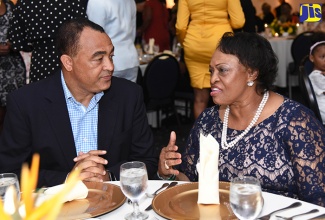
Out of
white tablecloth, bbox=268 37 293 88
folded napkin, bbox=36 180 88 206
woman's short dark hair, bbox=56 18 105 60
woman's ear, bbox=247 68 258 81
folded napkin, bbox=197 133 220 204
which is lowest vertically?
white tablecloth, bbox=268 37 293 88

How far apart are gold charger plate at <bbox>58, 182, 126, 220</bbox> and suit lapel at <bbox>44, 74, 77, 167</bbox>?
1.85 ft

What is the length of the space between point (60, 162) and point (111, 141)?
10.4 inches

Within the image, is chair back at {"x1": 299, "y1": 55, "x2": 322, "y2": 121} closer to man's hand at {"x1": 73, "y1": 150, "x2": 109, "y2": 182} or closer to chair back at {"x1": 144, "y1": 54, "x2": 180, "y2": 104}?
man's hand at {"x1": 73, "y1": 150, "x2": 109, "y2": 182}

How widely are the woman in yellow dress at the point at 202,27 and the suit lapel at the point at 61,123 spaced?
2.71 metres

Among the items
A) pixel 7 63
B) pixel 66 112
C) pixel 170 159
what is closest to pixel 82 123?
pixel 66 112

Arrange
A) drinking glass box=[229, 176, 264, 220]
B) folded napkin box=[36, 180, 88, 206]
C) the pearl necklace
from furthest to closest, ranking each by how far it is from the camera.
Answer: the pearl necklace < folded napkin box=[36, 180, 88, 206] < drinking glass box=[229, 176, 264, 220]

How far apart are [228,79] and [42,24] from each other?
1.83 metres

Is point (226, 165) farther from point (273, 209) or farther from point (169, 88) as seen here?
point (169, 88)

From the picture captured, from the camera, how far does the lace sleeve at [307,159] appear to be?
201 centimetres

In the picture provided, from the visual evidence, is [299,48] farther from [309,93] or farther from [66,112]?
[66,112]

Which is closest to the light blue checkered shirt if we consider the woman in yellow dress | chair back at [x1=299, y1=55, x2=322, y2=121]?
chair back at [x1=299, y1=55, x2=322, y2=121]

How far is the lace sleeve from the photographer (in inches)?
79.2

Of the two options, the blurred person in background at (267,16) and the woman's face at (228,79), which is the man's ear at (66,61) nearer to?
the woman's face at (228,79)

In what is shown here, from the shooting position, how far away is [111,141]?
2.45 m
